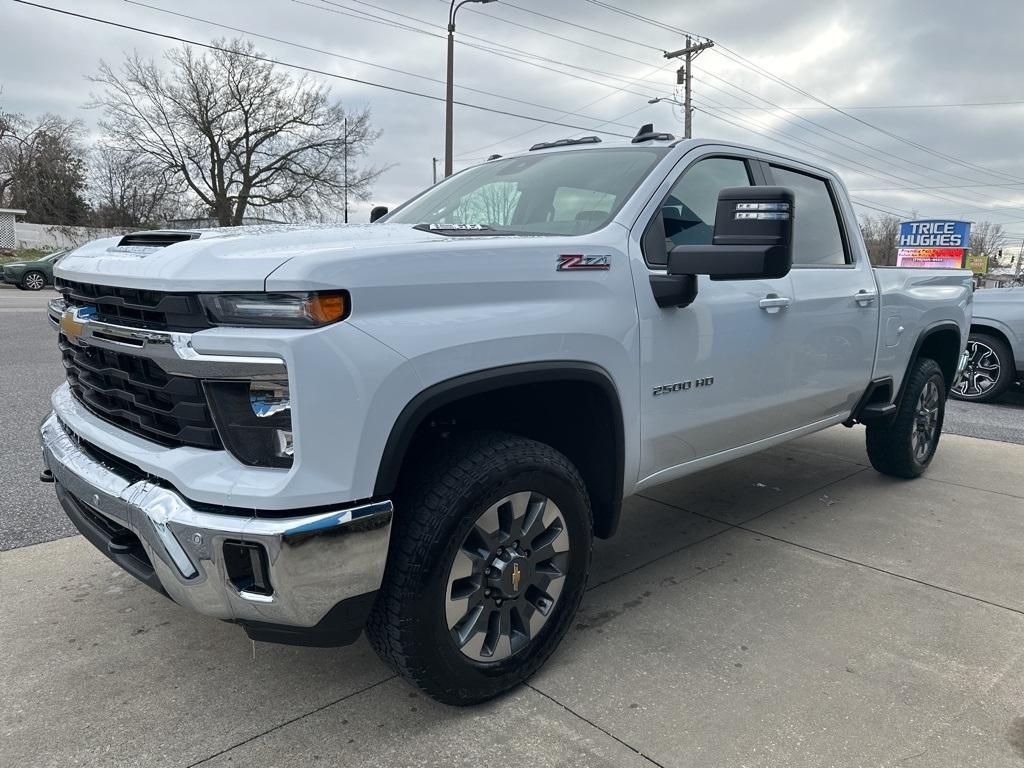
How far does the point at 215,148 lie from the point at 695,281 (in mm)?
37701

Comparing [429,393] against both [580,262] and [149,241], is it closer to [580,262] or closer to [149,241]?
[580,262]

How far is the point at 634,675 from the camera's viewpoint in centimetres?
262

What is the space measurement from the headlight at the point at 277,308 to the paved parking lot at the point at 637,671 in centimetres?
127

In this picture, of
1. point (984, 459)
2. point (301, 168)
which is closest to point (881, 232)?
point (301, 168)

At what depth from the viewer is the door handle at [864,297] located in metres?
3.98

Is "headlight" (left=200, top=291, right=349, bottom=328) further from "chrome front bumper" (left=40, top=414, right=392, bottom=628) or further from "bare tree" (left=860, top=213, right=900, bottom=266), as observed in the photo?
"bare tree" (left=860, top=213, right=900, bottom=266)

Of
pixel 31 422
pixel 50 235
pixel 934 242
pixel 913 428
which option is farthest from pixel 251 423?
pixel 50 235

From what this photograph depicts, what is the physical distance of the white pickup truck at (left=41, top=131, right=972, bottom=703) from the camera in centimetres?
190

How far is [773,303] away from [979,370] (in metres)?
6.47

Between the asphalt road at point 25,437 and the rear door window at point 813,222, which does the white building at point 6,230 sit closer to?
the asphalt road at point 25,437

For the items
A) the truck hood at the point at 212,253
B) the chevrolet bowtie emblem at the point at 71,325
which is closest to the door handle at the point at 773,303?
the truck hood at the point at 212,253

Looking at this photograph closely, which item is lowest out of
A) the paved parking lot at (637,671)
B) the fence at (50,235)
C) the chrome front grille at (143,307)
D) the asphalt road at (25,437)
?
the paved parking lot at (637,671)

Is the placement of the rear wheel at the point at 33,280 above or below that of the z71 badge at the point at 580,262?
below

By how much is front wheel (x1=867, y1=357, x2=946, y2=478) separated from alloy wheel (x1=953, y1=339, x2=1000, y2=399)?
3.87 metres
